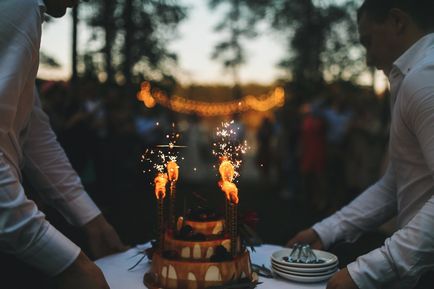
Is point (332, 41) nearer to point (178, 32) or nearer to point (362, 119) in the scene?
point (178, 32)

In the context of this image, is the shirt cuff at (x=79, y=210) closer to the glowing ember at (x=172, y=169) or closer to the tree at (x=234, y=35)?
the glowing ember at (x=172, y=169)

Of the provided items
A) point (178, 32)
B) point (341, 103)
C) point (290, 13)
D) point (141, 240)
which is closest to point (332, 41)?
point (290, 13)

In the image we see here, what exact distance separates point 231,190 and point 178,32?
1837cm

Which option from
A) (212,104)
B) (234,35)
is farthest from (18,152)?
(234,35)

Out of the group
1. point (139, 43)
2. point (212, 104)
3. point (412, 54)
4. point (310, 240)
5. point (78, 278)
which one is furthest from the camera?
point (212, 104)

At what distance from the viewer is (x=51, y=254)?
1421mm

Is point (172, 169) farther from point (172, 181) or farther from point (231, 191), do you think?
point (231, 191)

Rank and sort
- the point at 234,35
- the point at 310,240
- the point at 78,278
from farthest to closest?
1. the point at 234,35
2. the point at 310,240
3. the point at 78,278

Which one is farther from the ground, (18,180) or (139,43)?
(139,43)

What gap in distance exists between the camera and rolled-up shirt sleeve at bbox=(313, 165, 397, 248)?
241 centimetres

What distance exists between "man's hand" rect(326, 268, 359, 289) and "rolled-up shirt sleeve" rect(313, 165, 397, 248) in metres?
0.75

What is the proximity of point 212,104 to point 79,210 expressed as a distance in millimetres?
23504

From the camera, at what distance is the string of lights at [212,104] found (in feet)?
62.0

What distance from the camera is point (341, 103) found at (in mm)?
9875
